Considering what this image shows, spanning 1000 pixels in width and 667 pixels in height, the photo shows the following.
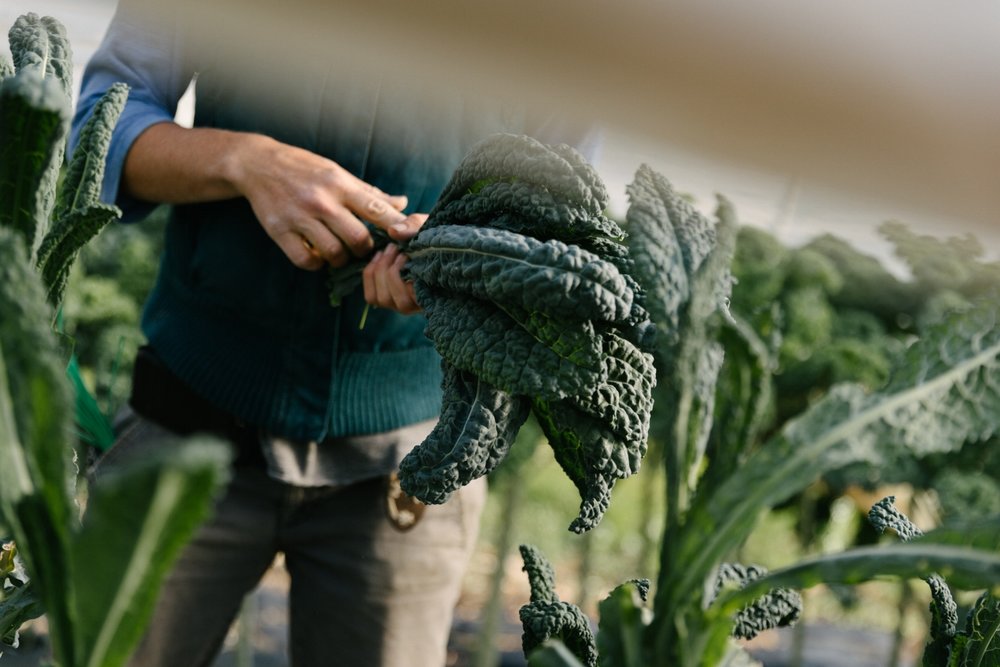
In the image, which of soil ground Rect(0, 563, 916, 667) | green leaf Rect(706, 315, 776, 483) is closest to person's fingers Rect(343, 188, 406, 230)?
green leaf Rect(706, 315, 776, 483)

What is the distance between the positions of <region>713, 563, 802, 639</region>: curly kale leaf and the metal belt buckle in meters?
0.74

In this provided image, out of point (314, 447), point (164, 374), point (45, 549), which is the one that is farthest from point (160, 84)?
point (45, 549)

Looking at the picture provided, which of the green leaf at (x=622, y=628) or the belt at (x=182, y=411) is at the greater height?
the green leaf at (x=622, y=628)

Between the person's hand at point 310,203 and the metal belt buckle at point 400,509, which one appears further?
the metal belt buckle at point 400,509

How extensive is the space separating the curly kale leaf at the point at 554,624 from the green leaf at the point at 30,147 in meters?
0.38

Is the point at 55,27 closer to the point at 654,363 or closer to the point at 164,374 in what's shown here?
the point at 654,363

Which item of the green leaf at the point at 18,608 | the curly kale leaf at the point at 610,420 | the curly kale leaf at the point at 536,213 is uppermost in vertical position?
the curly kale leaf at the point at 536,213

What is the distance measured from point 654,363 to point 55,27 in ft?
1.56

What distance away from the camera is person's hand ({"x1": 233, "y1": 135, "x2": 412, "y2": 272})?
967mm

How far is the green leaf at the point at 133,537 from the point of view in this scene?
0.32 m

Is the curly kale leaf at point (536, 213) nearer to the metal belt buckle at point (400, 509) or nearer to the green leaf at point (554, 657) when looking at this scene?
the green leaf at point (554, 657)

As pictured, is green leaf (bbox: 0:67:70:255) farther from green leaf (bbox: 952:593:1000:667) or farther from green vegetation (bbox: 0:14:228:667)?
green leaf (bbox: 952:593:1000:667)

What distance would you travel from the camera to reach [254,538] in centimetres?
132

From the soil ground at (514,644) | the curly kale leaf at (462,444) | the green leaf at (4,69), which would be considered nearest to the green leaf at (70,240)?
the green leaf at (4,69)
